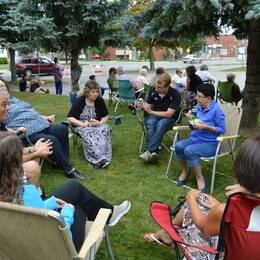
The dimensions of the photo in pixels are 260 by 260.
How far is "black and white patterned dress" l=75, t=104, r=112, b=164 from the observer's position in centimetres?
527

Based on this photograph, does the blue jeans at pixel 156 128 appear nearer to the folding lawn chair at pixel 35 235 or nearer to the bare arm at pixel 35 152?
the bare arm at pixel 35 152

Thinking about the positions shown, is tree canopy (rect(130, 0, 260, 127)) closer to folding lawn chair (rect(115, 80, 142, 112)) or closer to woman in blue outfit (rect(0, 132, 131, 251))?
folding lawn chair (rect(115, 80, 142, 112))

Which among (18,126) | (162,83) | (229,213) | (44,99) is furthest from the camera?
(44,99)

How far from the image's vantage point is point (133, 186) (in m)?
4.62

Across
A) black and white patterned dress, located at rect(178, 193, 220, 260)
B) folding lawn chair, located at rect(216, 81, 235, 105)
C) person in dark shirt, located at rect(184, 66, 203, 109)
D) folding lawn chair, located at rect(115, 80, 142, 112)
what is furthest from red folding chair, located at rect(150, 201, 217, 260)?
folding lawn chair, located at rect(216, 81, 235, 105)

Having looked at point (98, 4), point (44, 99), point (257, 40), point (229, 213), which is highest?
point (98, 4)

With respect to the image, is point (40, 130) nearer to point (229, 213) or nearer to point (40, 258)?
point (40, 258)

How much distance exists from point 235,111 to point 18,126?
2600mm

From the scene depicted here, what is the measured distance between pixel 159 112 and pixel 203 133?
3.58 feet

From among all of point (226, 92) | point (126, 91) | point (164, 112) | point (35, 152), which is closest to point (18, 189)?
point (35, 152)

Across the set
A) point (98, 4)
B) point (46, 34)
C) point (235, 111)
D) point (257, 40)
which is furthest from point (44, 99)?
point (235, 111)

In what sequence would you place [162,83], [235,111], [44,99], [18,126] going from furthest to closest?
[44,99]
[162,83]
[235,111]
[18,126]

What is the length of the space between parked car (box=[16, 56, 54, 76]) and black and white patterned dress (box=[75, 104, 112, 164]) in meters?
20.8

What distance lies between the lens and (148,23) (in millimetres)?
6410
